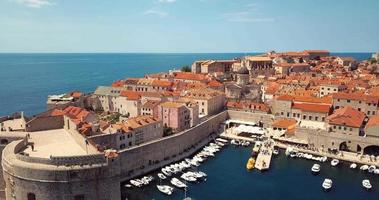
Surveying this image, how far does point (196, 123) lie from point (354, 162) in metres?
20.4

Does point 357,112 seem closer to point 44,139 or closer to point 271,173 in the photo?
point 271,173

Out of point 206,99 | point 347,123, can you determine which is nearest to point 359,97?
point 347,123

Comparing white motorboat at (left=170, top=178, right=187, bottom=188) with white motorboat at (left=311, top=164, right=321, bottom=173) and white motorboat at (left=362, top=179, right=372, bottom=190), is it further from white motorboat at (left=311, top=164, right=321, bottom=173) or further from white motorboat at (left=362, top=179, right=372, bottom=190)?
white motorboat at (left=362, top=179, right=372, bottom=190)

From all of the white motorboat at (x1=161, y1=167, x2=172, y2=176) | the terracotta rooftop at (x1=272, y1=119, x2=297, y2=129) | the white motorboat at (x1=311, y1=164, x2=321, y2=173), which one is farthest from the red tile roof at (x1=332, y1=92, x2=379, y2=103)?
the white motorboat at (x1=161, y1=167, x2=172, y2=176)

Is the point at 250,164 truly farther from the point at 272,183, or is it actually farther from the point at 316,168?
the point at 316,168

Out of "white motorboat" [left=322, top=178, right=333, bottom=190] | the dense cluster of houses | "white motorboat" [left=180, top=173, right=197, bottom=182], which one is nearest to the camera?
"white motorboat" [left=322, top=178, right=333, bottom=190]

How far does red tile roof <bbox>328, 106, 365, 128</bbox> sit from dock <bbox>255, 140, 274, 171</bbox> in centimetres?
821

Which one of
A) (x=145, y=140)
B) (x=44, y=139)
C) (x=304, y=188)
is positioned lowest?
(x=304, y=188)

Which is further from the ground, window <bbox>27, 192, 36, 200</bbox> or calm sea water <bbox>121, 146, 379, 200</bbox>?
window <bbox>27, 192, 36, 200</bbox>

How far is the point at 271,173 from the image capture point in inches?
1550

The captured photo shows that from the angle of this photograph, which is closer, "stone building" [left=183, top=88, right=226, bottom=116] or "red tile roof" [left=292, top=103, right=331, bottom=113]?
"red tile roof" [left=292, top=103, right=331, bottom=113]

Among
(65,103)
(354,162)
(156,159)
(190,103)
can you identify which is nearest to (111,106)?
(65,103)

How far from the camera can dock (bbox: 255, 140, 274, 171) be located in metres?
40.5

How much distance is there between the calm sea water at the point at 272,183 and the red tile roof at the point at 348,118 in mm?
5702
